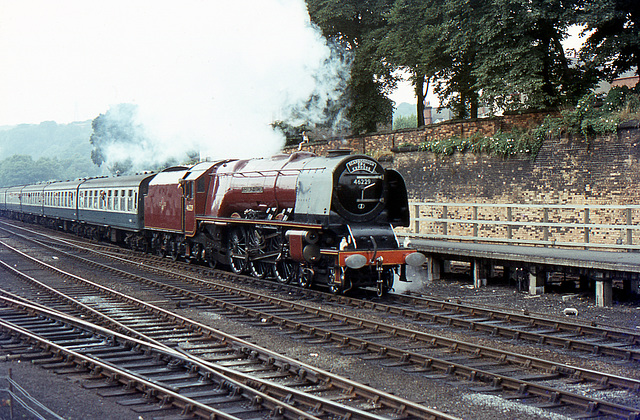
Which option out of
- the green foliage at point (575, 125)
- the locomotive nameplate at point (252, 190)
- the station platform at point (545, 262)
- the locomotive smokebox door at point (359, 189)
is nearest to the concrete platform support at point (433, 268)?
the station platform at point (545, 262)

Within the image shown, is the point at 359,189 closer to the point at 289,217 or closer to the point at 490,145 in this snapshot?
the point at 289,217

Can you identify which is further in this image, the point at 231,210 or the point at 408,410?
the point at 231,210

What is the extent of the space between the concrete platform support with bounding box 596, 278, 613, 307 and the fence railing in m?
1.16

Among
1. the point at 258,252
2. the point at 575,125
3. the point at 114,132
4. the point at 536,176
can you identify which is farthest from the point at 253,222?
the point at 114,132

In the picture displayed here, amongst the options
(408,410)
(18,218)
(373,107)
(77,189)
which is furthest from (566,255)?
(18,218)

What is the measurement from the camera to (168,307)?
1095 centimetres

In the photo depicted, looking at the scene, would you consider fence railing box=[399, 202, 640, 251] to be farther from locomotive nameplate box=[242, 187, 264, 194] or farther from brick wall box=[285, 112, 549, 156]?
locomotive nameplate box=[242, 187, 264, 194]

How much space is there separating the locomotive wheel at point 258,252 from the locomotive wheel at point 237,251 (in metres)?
0.25

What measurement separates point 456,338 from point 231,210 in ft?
27.1

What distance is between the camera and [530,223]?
41.0ft

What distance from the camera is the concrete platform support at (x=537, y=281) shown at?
12250mm

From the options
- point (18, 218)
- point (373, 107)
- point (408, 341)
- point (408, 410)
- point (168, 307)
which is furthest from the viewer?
point (18, 218)

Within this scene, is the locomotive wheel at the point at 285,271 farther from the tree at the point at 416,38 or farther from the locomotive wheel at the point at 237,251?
the tree at the point at 416,38

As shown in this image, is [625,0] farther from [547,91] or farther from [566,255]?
[566,255]
